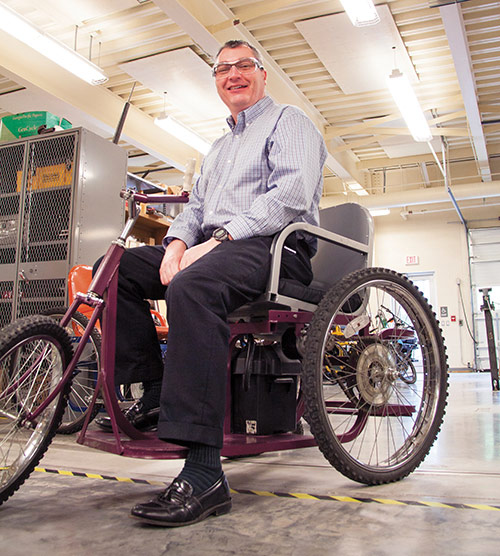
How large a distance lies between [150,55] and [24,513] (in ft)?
21.8

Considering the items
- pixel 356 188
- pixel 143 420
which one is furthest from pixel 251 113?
pixel 356 188

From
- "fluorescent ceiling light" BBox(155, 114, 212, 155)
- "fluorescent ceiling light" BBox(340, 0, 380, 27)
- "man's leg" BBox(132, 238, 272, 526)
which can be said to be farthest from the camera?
"fluorescent ceiling light" BBox(155, 114, 212, 155)

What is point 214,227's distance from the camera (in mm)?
1657

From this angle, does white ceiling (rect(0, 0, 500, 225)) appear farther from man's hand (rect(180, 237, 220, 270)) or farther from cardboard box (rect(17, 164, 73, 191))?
man's hand (rect(180, 237, 220, 270))

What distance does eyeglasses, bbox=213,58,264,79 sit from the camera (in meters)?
1.69

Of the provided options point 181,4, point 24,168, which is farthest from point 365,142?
point 24,168

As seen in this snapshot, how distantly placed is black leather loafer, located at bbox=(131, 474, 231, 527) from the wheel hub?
62 cm

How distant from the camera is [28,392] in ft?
4.32

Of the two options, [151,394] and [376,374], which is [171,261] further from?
[376,374]

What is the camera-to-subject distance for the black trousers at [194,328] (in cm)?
115

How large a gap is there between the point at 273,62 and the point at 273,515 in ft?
23.0

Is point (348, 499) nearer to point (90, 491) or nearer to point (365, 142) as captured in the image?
point (90, 491)

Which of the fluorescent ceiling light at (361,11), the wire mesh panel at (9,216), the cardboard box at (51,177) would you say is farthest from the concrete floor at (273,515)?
the fluorescent ceiling light at (361,11)

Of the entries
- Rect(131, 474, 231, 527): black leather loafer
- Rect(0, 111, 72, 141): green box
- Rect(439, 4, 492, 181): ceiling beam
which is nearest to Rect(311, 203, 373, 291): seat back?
Rect(131, 474, 231, 527): black leather loafer
